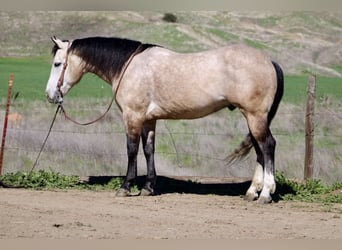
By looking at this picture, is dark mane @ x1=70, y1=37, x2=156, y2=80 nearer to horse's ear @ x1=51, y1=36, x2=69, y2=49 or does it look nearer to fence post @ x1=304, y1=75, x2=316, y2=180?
horse's ear @ x1=51, y1=36, x2=69, y2=49

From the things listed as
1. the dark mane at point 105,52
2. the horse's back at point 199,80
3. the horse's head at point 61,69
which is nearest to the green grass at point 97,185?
the horse's head at point 61,69

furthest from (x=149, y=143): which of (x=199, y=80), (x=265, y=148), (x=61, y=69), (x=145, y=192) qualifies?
(x=265, y=148)

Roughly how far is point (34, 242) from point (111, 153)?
28.1 ft

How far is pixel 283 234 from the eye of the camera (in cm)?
490

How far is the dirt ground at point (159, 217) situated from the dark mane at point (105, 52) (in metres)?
1.55

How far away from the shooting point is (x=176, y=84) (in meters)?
6.82

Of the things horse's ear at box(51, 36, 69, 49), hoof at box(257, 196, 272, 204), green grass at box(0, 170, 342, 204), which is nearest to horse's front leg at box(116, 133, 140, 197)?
green grass at box(0, 170, 342, 204)

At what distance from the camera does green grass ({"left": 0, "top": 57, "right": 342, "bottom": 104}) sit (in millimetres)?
21438

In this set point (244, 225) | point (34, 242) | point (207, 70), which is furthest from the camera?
point (207, 70)

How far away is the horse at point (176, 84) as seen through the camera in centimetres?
657

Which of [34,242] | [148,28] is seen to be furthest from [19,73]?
[34,242]

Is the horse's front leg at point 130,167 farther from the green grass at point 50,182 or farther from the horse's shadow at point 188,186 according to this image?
the horse's shadow at point 188,186

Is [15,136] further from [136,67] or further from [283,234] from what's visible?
[283,234]

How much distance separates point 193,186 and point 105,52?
7.25 ft
